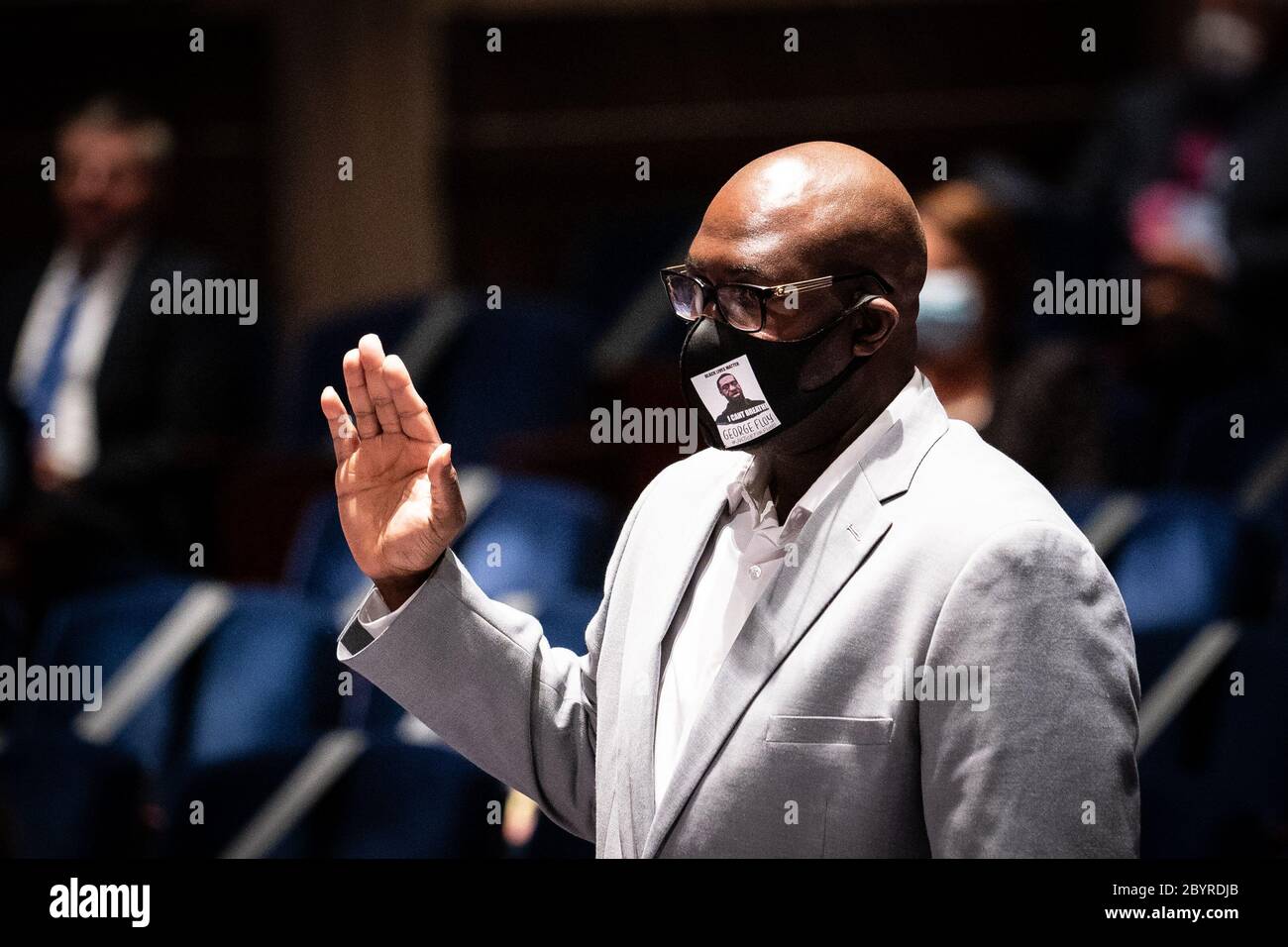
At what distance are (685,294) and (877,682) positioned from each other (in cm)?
19

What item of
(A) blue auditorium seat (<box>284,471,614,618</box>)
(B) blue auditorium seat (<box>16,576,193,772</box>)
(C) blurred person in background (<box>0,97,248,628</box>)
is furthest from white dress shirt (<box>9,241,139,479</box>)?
(A) blue auditorium seat (<box>284,471,614,618</box>)

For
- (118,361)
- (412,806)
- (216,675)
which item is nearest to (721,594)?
(412,806)

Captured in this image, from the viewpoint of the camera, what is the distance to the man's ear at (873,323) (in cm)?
72

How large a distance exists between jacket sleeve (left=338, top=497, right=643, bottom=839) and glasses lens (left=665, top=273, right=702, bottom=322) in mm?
119

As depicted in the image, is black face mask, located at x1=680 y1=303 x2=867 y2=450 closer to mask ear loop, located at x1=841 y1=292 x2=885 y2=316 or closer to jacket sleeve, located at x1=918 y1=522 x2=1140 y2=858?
mask ear loop, located at x1=841 y1=292 x2=885 y2=316

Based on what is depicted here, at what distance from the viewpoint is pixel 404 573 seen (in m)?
0.77

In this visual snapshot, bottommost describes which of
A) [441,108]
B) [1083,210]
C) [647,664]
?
[647,664]

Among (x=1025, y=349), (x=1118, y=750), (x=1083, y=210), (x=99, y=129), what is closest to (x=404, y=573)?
(x=1118, y=750)

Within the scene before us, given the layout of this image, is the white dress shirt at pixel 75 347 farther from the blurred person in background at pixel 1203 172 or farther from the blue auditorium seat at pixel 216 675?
the blurred person in background at pixel 1203 172

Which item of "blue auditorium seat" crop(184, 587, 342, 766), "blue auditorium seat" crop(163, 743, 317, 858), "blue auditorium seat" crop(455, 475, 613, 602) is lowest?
"blue auditorium seat" crop(163, 743, 317, 858)

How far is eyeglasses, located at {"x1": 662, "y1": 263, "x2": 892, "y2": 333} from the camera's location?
711mm

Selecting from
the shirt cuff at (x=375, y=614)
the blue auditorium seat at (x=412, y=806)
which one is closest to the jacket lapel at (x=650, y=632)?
the shirt cuff at (x=375, y=614)
